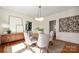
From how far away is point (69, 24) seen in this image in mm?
1933

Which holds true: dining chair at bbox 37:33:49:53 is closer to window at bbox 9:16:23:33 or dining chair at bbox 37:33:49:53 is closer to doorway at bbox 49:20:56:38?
doorway at bbox 49:20:56:38

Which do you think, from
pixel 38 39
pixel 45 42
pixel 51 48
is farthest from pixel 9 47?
pixel 51 48

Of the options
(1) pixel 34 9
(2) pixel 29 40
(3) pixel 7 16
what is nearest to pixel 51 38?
(2) pixel 29 40

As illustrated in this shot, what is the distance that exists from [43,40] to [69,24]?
0.85m

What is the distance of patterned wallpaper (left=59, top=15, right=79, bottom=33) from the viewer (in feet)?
6.17

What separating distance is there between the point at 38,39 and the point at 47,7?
87cm

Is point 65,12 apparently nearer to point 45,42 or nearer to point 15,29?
point 45,42

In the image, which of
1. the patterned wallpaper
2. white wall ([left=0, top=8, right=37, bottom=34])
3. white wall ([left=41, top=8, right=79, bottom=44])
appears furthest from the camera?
the patterned wallpaper

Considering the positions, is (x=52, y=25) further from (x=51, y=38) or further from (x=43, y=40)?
(x=43, y=40)

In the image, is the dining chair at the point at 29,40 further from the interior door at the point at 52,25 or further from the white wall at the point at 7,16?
the interior door at the point at 52,25

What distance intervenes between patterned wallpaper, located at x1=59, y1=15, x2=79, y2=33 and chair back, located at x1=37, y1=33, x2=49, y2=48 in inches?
19.6

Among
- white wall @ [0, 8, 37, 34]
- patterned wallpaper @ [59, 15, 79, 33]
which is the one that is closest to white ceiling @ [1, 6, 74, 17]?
white wall @ [0, 8, 37, 34]

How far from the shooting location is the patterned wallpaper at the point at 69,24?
188 cm

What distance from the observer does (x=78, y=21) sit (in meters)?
1.87
